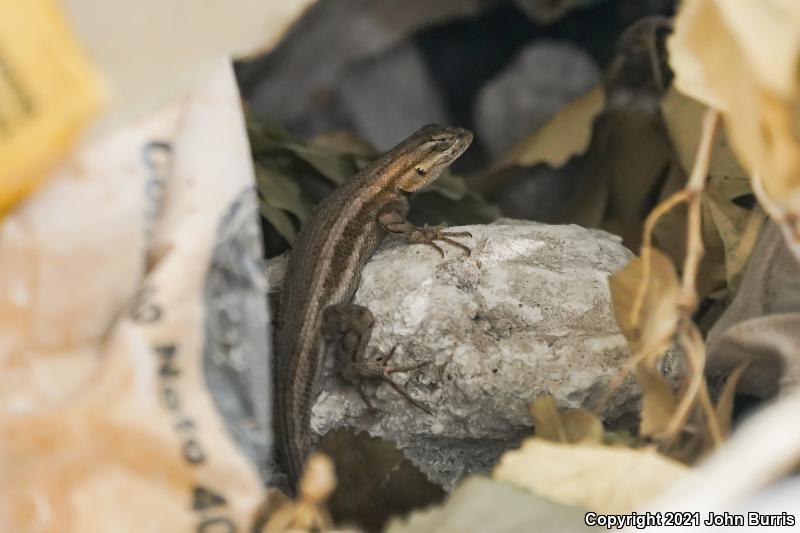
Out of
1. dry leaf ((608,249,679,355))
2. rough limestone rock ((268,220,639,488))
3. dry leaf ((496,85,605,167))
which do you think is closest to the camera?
dry leaf ((608,249,679,355))

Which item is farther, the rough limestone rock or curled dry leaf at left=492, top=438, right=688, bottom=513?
the rough limestone rock

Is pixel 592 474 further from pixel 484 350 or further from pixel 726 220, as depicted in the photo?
pixel 726 220

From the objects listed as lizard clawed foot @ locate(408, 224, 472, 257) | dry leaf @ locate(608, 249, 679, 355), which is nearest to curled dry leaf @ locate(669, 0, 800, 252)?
dry leaf @ locate(608, 249, 679, 355)

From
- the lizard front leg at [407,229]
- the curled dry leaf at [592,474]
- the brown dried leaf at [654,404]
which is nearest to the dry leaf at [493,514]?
the curled dry leaf at [592,474]

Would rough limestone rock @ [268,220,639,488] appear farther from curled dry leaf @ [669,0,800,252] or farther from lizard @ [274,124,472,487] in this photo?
curled dry leaf @ [669,0,800,252]

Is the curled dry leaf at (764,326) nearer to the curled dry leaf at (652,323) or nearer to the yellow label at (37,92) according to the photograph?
the curled dry leaf at (652,323)

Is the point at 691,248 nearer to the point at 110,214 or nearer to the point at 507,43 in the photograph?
the point at 110,214

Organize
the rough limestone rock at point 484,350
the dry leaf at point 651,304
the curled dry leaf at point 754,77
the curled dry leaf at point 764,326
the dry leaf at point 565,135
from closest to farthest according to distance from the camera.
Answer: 1. the curled dry leaf at point 754,77
2. the dry leaf at point 651,304
3. the curled dry leaf at point 764,326
4. the rough limestone rock at point 484,350
5. the dry leaf at point 565,135
